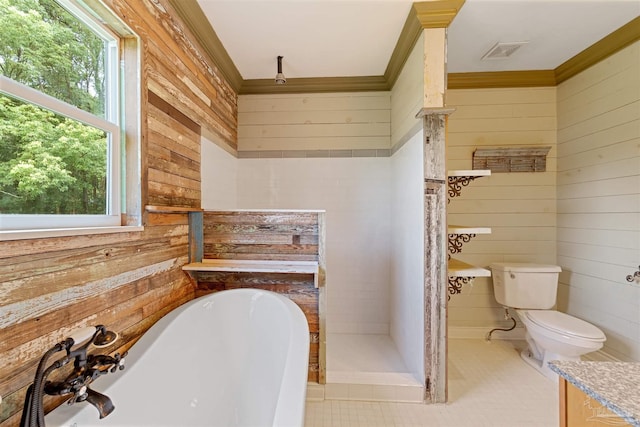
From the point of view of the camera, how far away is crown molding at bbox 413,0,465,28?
1463 millimetres

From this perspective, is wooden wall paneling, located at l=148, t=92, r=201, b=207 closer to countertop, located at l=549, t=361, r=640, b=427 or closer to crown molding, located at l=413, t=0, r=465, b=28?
crown molding, located at l=413, t=0, r=465, b=28

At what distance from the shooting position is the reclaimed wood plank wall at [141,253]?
74 centimetres

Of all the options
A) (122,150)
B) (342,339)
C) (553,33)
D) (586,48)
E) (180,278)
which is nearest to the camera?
(122,150)

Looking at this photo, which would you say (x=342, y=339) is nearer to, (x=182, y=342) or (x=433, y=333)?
(x=433, y=333)

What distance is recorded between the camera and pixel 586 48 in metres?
1.93

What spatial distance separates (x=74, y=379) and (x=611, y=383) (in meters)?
1.46

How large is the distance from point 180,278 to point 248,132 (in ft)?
4.96

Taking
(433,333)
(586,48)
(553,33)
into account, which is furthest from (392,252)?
(586,48)

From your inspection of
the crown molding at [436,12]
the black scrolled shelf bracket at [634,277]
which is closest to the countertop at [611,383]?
the black scrolled shelf bracket at [634,277]

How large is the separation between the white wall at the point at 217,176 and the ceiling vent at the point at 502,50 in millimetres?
2229

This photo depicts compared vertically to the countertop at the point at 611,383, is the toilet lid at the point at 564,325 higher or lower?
lower

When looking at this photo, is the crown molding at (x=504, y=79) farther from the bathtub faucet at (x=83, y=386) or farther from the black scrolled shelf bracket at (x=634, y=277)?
the bathtub faucet at (x=83, y=386)

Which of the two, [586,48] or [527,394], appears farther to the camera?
[586,48]

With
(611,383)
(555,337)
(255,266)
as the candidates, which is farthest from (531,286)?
(255,266)
